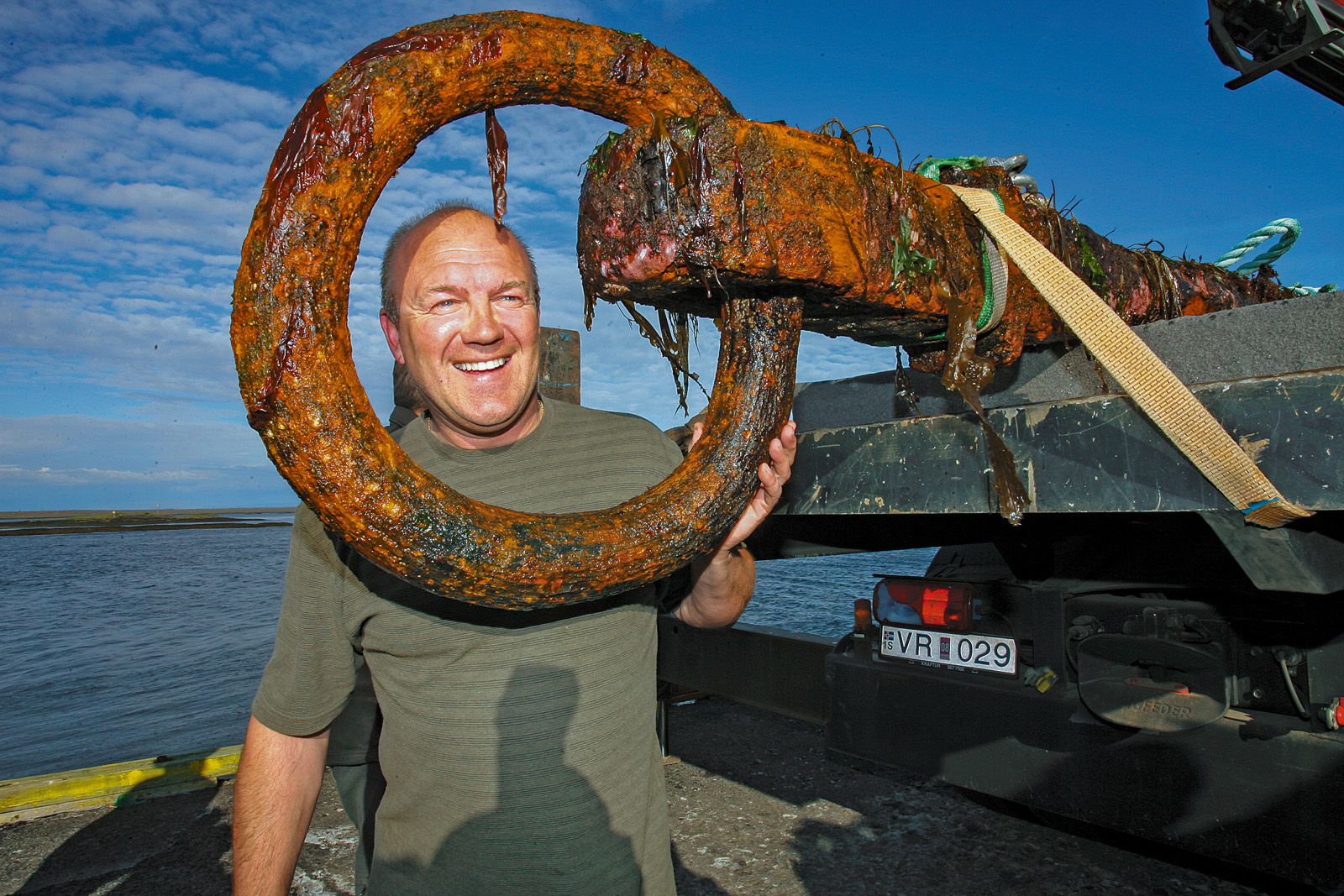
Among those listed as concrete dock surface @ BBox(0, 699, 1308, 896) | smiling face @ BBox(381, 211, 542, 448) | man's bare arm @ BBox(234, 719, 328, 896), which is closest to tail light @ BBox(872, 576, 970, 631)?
concrete dock surface @ BBox(0, 699, 1308, 896)

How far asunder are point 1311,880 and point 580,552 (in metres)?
1.90

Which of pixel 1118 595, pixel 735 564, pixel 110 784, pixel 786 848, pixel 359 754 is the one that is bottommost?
pixel 110 784

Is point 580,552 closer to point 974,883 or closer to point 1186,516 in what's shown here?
point 1186,516

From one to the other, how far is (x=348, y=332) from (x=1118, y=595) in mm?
2275

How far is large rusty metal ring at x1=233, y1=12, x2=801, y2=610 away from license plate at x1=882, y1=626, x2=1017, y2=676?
146 centimetres

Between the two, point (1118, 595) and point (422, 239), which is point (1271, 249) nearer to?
point (1118, 595)

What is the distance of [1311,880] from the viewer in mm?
1786

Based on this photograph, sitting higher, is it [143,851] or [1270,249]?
[1270,249]

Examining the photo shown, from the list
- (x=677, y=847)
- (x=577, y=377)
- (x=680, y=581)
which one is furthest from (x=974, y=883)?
(x=577, y=377)

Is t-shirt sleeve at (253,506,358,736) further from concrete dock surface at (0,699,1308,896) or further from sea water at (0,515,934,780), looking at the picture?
sea water at (0,515,934,780)

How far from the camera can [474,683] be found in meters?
1.60

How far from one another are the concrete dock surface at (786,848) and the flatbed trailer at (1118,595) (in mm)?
756

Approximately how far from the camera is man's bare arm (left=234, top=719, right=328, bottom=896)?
1.64m

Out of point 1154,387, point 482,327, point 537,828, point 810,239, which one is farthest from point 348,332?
point 1154,387
